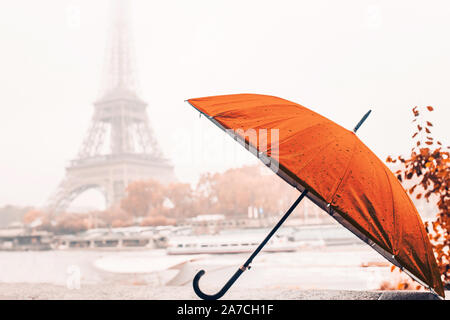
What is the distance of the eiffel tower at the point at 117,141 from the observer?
25641 millimetres

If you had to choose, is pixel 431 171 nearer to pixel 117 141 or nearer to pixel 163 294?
pixel 163 294

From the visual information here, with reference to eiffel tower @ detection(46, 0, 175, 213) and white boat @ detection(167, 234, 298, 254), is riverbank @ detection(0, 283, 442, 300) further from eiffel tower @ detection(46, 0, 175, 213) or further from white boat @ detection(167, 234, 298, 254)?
eiffel tower @ detection(46, 0, 175, 213)

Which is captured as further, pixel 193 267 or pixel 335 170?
pixel 193 267

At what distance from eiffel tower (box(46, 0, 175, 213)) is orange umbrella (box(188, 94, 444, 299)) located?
77.9 feet

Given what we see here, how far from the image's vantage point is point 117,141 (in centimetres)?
2788

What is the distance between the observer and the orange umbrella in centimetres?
138

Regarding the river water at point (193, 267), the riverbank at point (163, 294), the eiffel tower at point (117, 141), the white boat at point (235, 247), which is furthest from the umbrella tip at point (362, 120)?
the eiffel tower at point (117, 141)

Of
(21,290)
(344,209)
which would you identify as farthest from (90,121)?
(344,209)

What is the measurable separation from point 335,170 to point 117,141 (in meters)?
27.3

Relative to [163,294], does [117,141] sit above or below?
above

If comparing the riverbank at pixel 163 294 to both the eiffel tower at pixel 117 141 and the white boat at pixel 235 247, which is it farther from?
the eiffel tower at pixel 117 141

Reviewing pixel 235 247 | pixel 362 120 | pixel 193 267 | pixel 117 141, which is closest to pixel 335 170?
pixel 362 120
